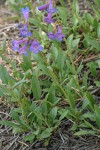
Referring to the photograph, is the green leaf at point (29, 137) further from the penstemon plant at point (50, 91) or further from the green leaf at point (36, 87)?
the green leaf at point (36, 87)

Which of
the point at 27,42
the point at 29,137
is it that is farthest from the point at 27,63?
the point at 29,137

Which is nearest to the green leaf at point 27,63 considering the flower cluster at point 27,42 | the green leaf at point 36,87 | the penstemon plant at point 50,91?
the penstemon plant at point 50,91

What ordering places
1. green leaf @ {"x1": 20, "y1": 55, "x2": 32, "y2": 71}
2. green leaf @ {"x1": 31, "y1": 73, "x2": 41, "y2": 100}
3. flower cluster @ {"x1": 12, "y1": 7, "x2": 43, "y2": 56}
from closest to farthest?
flower cluster @ {"x1": 12, "y1": 7, "x2": 43, "y2": 56}
green leaf @ {"x1": 31, "y1": 73, "x2": 41, "y2": 100}
green leaf @ {"x1": 20, "y1": 55, "x2": 32, "y2": 71}

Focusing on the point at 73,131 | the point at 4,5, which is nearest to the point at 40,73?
the point at 73,131

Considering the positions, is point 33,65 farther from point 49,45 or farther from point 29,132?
point 29,132

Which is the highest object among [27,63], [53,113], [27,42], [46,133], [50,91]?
[27,42]

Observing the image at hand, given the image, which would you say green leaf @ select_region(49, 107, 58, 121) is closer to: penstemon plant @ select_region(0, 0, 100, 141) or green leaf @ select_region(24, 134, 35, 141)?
penstemon plant @ select_region(0, 0, 100, 141)

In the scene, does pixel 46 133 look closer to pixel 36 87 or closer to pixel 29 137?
pixel 29 137

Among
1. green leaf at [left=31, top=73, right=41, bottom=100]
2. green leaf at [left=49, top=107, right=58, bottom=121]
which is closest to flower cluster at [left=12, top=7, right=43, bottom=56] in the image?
green leaf at [left=31, top=73, right=41, bottom=100]

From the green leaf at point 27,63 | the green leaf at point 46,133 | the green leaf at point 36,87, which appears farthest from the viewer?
the green leaf at point 27,63

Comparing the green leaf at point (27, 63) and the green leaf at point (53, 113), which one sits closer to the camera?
the green leaf at point (53, 113)

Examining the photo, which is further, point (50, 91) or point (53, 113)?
point (50, 91)
